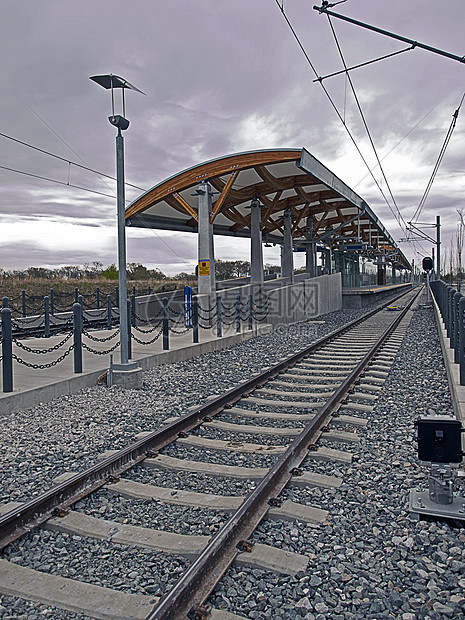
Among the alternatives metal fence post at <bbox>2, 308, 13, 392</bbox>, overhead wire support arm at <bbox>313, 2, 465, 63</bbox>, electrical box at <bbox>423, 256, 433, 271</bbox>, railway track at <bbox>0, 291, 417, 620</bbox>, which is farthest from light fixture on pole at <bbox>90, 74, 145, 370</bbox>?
electrical box at <bbox>423, 256, 433, 271</bbox>

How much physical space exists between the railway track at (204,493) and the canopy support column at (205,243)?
10309 mm

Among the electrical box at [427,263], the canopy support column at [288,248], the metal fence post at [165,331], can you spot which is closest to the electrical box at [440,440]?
the metal fence post at [165,331]

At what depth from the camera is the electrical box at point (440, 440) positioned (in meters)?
3.78

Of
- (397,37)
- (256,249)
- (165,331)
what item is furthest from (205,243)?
(397,37)

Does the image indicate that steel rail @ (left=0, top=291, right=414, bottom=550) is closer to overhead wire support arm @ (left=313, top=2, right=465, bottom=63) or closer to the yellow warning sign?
overhead wire support arm @ (left=313, top=2, right=465, bottom=63)

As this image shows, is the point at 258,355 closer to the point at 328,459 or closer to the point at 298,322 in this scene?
the point at 328,459

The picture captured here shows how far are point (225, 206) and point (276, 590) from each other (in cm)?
2147

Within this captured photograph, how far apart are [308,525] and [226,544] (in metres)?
0.74

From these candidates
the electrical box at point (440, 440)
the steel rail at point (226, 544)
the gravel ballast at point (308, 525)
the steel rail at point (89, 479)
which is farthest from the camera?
the electrical box at point (440, 440)

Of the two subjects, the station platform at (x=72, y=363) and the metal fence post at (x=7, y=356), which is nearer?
the metal fence post at (x=7, y=356)

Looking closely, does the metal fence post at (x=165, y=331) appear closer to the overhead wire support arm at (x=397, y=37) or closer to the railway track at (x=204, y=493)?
the railway track at (x=204, y=493)

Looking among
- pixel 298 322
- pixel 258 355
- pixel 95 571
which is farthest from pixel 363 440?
pixel 298 322

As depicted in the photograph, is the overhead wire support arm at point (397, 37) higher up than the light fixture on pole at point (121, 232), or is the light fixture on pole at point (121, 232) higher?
the overhead wire support arm at point (397, 37)

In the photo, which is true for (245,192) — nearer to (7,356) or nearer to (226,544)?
(7,356)
